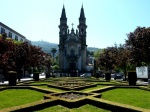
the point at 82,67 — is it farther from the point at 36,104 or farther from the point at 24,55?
the point at 36,104

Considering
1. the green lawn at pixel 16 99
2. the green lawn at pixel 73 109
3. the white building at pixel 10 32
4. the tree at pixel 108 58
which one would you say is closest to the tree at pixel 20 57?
the green lawn at pixel 16 99

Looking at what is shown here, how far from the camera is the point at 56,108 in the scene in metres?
12.4

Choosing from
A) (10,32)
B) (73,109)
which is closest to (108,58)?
(10,32)

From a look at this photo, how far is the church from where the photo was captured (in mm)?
81188

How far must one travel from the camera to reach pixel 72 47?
8200 centimetres

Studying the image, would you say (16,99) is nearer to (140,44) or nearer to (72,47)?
(140,44)

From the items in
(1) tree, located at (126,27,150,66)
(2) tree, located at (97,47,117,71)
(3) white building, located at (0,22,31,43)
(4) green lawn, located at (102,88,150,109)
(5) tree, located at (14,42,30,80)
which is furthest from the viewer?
(3) white building, located at (0,22,31,43)

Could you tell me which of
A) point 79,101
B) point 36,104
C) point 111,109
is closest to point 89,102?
point 79,101

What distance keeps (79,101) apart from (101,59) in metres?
46.9

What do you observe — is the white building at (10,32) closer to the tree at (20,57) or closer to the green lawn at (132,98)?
the tree at (20,57)

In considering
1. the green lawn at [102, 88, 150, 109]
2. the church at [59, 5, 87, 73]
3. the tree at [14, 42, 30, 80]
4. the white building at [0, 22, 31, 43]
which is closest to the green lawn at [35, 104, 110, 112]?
the green lawn at [102, 88, 150, 109]

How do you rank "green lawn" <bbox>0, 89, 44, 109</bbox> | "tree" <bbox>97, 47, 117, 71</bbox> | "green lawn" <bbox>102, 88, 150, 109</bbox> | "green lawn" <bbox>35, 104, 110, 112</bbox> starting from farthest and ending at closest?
"tree" <bbox>97, 47, 117, 71</bbox>, "green lawn" <bbox>102, 88, 150, 109</bbox>, "green lawn" <bbox>0, 89, 44, 109</bbox>, "green lawn" <bbox>35, 104, 110, 112</bbox>

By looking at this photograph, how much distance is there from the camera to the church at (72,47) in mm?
81188

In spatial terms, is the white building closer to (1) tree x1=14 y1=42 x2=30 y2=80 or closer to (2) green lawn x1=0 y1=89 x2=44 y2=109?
(1) tree x1=14 y1=42 x2=30 y2=80
